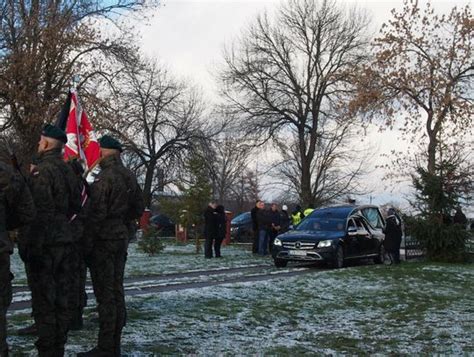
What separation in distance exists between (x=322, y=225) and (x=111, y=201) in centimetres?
1342

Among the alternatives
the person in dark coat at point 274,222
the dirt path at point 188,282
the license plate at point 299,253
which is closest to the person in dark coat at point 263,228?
the person in dark coat at point 274,222

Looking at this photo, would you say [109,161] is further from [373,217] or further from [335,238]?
[373,217]

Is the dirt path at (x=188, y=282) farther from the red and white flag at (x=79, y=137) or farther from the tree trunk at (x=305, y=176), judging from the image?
the tree trunk at (x=305, y=176)

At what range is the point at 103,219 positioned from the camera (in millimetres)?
6566

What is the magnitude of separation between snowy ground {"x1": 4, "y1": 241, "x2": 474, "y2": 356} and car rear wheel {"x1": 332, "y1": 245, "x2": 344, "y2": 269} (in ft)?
10.3

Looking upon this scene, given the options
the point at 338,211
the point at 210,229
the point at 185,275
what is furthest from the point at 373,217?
the point at 185,275

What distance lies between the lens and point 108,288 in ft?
21.4

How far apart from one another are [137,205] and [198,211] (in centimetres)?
1713

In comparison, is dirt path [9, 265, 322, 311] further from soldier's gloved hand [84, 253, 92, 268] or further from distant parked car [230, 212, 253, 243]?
distant parked car [230, 212, 253, 243]

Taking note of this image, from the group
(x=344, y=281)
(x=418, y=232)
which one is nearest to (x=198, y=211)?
(x=418, y=232)

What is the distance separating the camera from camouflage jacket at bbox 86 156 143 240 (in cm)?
655

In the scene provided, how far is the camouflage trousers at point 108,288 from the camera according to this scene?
6.46 meters

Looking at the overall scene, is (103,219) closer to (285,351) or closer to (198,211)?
(285,351)

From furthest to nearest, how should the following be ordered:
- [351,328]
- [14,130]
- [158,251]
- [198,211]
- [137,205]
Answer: [14,130] → [198,211] → [158,251] → [351,328] → [137,205]
